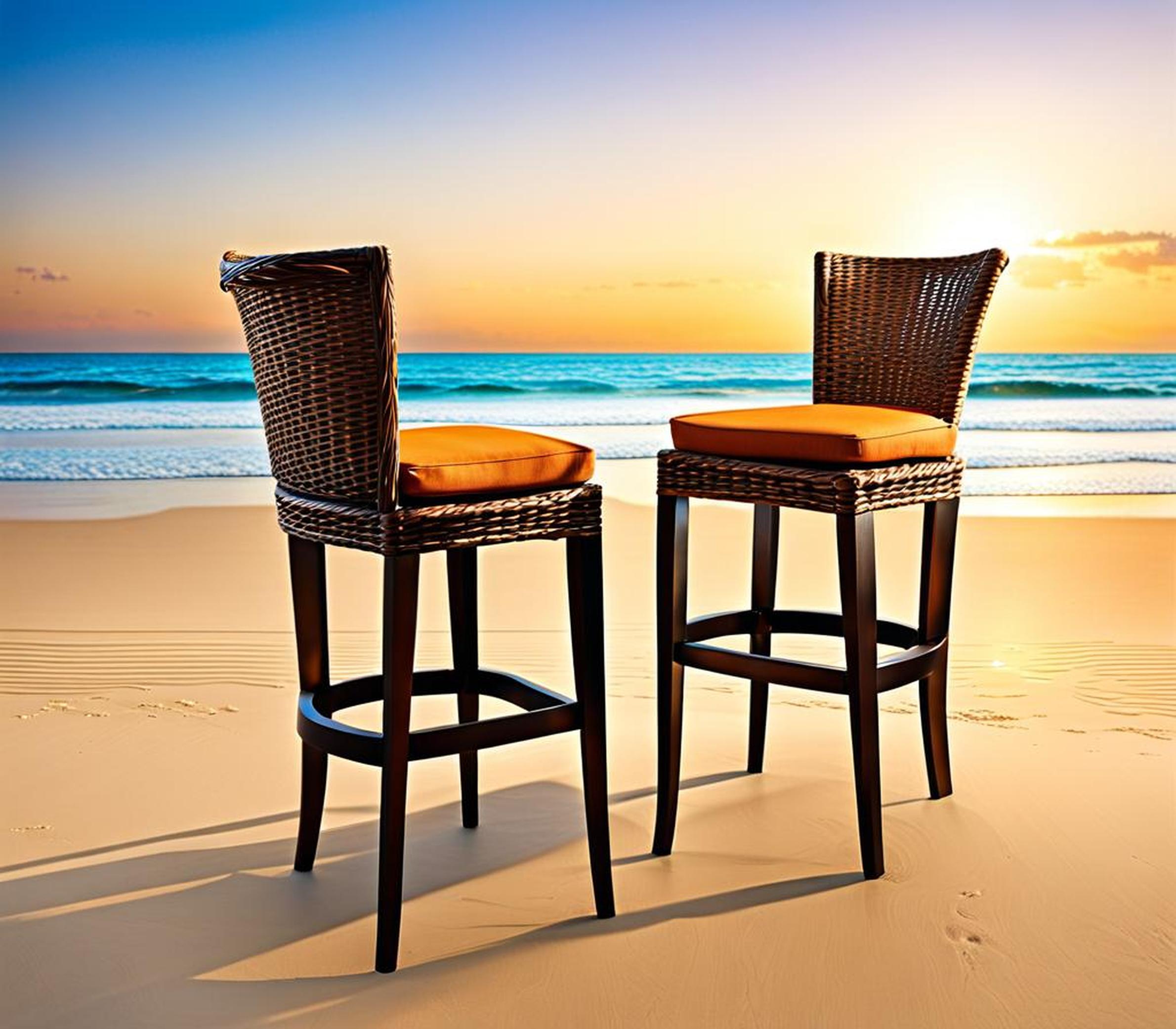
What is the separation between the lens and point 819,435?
7.72 ft

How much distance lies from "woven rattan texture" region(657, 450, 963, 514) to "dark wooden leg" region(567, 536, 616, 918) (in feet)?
1.05

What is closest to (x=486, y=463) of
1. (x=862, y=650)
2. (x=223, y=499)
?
(x=862, y=650)

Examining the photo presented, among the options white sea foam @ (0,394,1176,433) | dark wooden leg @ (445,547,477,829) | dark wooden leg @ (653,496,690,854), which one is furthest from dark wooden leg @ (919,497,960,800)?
white sea foam @ (0,394,1176,433)

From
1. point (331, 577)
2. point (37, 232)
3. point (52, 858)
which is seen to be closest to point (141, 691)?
point (52, 858)

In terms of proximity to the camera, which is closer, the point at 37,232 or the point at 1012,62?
the point at 1012,62

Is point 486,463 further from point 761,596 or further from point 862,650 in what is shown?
point 761,596

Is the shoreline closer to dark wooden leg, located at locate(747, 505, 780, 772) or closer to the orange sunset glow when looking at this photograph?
dark wooden leg, located at locate(747, 505, 780, 772)

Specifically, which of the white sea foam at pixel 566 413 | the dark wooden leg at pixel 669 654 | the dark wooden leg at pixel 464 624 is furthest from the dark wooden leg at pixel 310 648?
the white sea foam at pixel 566 413

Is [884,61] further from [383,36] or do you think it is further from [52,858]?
[52,858]

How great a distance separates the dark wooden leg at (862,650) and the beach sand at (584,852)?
0.58ft

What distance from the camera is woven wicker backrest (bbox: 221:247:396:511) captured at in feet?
6.50

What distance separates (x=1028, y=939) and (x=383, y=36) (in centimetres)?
1314

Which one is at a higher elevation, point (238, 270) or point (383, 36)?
point (383, 36)

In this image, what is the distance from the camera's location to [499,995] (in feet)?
6.51
